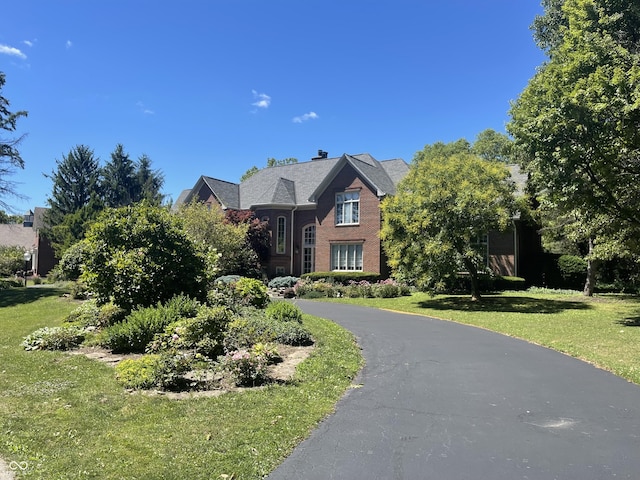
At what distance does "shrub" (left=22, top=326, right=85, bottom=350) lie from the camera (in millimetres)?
9031

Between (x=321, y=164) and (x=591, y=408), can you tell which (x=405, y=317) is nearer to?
(x=591, y=408)

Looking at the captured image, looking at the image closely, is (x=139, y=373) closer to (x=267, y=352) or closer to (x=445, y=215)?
(x=267, y=352)

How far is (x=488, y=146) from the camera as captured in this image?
47750mm

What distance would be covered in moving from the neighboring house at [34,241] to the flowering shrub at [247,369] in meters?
47.4

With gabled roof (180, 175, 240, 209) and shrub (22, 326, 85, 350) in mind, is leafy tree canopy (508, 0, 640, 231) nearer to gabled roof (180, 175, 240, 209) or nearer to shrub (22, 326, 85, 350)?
shrub (22, 326, 85, 350)

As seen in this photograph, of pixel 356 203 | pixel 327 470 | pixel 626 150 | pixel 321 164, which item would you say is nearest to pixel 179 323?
pixel 327 470

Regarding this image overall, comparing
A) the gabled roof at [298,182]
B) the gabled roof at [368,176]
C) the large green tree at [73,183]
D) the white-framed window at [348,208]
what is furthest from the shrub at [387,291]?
the large green tree at [73,183]

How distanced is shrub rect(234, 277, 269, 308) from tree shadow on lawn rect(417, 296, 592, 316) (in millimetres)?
8244

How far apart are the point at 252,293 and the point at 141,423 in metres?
9.44

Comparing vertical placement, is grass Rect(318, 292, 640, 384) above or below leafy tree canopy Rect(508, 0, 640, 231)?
below

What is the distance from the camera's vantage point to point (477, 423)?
538cm

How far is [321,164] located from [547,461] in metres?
34.1

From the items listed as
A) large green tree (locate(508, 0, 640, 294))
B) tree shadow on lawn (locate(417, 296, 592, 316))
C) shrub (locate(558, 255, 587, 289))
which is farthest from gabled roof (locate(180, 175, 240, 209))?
large green tree (locate(508, 0, 640, 294))

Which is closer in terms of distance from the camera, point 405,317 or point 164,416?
point 164,416
